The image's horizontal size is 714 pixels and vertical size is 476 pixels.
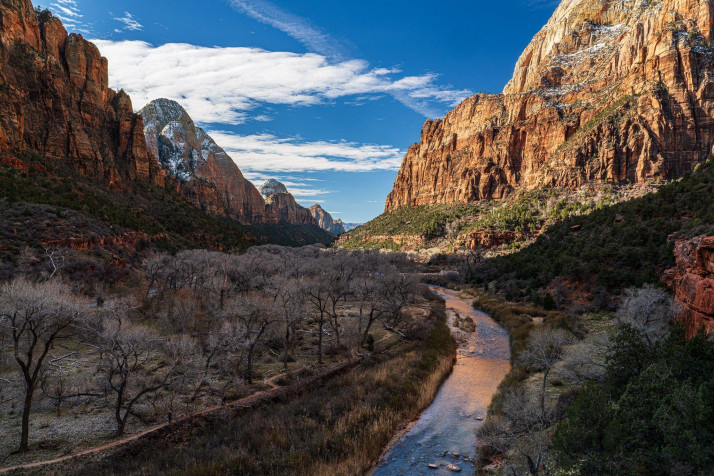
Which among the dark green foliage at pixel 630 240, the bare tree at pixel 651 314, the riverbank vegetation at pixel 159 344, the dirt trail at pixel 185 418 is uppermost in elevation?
the dark green foliage at pixel 630 240

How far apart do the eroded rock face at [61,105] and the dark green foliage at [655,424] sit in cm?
6562

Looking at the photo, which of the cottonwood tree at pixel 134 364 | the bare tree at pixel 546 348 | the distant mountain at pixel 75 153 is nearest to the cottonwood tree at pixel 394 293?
the bare tree at pixel 546 348

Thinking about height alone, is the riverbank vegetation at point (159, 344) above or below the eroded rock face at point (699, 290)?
below

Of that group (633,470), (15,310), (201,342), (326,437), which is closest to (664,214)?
(633,470)

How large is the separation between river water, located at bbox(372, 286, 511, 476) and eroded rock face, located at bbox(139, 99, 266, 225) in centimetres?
13439

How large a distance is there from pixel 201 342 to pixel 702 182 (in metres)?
47.2

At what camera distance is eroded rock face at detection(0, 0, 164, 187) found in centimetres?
5397

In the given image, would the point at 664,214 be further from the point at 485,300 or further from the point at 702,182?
the point at 485,300

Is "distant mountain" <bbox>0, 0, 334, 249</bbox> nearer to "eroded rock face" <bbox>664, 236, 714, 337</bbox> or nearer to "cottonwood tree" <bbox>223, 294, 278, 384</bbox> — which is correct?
"cottonwood tree" <bbox>223, 294, 278, 384</bbox>

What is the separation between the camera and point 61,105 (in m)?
63.1

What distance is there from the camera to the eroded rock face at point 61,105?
177 feet

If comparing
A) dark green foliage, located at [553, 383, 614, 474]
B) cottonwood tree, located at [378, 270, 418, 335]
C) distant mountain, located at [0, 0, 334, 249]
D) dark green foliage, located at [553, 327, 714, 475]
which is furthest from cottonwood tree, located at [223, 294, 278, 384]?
distant mountain, located at [0, 0, 334, 249]

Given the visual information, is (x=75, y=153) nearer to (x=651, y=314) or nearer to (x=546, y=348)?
(x=546, y=348)

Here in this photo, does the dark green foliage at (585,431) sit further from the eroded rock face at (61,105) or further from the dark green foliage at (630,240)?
the eroded rock face at (61,105)
